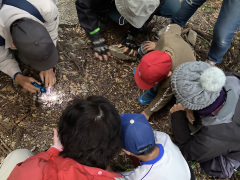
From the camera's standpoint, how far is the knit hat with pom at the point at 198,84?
4.56ft

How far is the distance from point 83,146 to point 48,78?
1.34m

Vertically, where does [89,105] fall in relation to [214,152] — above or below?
above

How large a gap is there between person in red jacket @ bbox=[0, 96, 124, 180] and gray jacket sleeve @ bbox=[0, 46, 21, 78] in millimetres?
1244

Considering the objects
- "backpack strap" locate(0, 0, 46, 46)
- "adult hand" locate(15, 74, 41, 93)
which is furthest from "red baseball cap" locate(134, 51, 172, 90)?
"adult hand" locate(15, 74, 41, 93)

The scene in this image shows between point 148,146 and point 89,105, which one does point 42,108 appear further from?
point 148,146

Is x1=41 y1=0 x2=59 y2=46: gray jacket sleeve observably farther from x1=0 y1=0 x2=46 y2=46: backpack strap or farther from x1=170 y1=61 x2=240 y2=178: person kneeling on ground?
x1=170 y1=61 x2=240 y2=178: person kneeling on ground

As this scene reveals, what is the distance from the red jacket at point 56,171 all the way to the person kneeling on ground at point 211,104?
0.86 meters

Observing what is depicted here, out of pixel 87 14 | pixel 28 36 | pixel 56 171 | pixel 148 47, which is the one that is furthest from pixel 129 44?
pixel 56 171

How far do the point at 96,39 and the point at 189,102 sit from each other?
164 cm

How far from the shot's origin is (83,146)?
4.42ft

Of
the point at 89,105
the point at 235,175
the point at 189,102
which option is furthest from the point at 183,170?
the point at 235,175

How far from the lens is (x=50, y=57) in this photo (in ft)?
6.11

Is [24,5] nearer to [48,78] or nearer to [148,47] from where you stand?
[48,78]

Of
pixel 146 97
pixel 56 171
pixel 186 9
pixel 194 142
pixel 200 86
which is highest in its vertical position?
pixel 186 9
